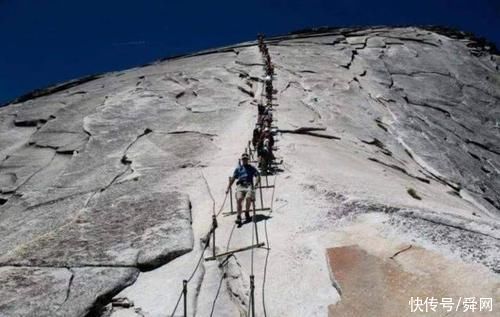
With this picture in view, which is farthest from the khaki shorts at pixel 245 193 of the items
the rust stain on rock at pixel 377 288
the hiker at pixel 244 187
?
the rust stain on rock at pixel 377 288

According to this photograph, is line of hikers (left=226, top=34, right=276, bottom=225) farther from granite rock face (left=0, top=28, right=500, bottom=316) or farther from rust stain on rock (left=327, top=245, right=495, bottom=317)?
rust stain on rock (left=327, top=245, right=495, bottom=317)

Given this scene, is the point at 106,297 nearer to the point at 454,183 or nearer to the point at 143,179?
the point at 143,179

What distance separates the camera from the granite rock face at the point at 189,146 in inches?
505

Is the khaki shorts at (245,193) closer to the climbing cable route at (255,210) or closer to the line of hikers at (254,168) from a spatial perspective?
the line of hikers at (254,168)

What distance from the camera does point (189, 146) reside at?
23125mm

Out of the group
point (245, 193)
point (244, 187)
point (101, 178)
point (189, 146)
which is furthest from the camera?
point (189, 146)

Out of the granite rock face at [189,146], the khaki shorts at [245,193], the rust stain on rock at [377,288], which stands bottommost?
the granite rock face at [189,146]

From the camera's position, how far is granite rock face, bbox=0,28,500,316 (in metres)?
12.8

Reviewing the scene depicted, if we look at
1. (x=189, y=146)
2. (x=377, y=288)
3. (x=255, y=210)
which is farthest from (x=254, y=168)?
(x=189, y=146)

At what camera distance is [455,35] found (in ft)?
193

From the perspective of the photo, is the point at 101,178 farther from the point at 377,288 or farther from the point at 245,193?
the point at 377,288

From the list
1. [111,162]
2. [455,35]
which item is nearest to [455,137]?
[111,162]

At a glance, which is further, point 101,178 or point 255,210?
point 101,178

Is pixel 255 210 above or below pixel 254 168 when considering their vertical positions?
below
